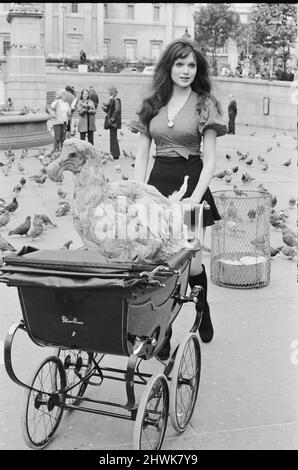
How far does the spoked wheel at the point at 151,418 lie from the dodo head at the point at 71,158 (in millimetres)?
1060

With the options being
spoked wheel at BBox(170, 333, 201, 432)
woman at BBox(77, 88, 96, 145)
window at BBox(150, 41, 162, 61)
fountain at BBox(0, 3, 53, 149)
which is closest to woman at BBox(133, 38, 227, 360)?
spoked wheel at BBox(170, 333, 201, 432)

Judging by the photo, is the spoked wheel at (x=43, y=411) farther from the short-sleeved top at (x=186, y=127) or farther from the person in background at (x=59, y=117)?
the person in background at (x=59, y=117)

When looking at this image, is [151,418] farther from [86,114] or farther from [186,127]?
[86,114]

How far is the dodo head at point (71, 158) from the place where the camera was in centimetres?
331

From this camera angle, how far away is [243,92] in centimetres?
3052

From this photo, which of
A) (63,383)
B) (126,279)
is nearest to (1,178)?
(63,383)

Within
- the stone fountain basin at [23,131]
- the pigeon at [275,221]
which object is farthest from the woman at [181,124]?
the stone fountain basin at [23,131]

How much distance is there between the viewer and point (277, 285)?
21.7ft

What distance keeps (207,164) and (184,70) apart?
0.60 meters

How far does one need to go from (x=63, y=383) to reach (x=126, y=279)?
3.91ft

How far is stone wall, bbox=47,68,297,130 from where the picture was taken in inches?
1063

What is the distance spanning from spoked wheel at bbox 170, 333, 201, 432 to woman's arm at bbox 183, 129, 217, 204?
960 mm

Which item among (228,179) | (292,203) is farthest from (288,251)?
(228,179)
